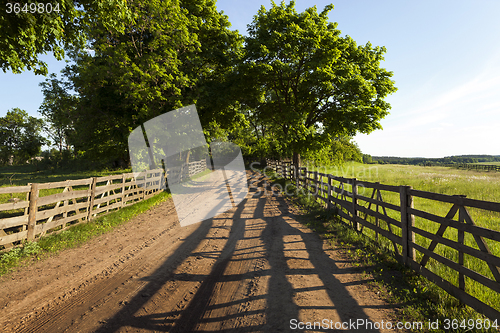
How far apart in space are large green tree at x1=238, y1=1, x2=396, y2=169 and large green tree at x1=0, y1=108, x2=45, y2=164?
55947 mm

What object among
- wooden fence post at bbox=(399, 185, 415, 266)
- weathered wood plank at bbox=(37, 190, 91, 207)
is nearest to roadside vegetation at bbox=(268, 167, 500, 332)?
wooden fence post at bbox=(399, 185, 415, 266)

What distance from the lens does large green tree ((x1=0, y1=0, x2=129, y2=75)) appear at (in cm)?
666

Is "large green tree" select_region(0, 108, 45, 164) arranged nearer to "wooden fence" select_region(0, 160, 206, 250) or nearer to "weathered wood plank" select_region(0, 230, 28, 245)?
"wooden fence" select_region(0, 160, 206, 250)

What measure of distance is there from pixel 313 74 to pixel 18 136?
69.8 meters

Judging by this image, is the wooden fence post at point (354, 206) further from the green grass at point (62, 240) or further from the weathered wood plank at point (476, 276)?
the green grass at point (62, 240)

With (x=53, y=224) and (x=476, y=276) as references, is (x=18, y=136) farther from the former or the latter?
(x=476, y=276)

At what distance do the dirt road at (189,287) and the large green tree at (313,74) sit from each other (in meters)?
10.3

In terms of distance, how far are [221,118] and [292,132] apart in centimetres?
655

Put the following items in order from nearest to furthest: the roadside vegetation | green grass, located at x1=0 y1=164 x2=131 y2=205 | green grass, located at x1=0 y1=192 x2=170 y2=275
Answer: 1. the roadside vegetation
2. green grass, located at x1=0 y1=192 x2=170 y2=275
3. green grass, located at x1=0 y1=164 x2=131 y2=205

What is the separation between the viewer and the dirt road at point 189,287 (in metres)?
3.55

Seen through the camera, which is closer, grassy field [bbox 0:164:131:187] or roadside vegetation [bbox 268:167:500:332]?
roadside vegetation [bbox 268:167:500:332]

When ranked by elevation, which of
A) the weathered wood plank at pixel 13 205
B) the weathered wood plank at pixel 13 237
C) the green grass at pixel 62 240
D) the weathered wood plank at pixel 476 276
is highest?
the weathered wood plank at pixel 13 205

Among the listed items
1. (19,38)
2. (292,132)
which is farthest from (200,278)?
(292,132)

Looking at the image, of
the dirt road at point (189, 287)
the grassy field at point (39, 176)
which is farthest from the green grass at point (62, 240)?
the grassy field at point (39, 176)
